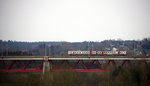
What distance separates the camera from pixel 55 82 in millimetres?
32781

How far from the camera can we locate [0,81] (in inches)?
1582

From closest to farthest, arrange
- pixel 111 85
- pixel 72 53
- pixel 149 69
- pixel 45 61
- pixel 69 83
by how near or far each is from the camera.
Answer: pixel 69 83
pixel 111 85
pixel 149 69
pixel 45 61
pixel 72 53

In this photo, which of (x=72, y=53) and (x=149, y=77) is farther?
(x=72, y=53)

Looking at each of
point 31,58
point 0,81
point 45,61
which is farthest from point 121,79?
point 31,58

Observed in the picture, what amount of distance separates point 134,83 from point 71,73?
11.3 meters

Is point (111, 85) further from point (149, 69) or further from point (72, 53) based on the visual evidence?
point (72, 53)

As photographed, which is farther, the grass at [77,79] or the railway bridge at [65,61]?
the railway bridge at [65,61]

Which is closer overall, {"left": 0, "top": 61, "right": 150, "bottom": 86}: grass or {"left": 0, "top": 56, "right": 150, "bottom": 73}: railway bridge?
{"left": 0, "top": 61, "right": 150, "bottom": 86}: grass

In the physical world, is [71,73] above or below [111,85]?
above

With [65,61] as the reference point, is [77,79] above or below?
below

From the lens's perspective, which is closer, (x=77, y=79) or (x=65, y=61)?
(x=77, y=79)

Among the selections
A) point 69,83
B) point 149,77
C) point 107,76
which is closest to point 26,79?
point 69,83

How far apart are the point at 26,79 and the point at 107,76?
48.0 feet

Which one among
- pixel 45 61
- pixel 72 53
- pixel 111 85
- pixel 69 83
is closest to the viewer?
pixel 69 83
